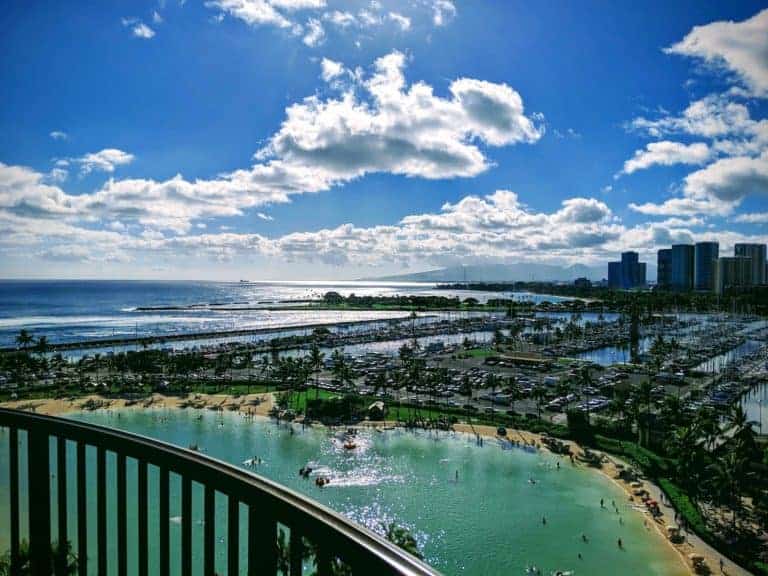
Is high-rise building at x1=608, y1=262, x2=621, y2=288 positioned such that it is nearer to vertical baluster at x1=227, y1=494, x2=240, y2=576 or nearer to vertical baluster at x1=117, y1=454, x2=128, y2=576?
vertical baluster at x1=117, y1=454, x2=128, y2=576

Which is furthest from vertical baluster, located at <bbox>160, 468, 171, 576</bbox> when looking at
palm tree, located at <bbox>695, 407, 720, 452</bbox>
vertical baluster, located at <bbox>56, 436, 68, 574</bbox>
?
palm tree, located at <bbox>695, 407, 720, 452</bbox>

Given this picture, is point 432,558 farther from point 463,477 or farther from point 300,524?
point 300,524

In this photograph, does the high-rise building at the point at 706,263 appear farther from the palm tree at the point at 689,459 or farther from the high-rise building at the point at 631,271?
the palm tree at the point at 689,459

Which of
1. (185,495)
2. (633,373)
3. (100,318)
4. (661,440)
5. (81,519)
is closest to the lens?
(185,495)

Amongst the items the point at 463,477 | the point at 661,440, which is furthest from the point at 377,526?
the point at 661,440

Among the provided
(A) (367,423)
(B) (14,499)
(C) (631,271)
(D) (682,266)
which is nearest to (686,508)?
(A) (367,423)

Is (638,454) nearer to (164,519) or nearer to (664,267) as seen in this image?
(164,519)
